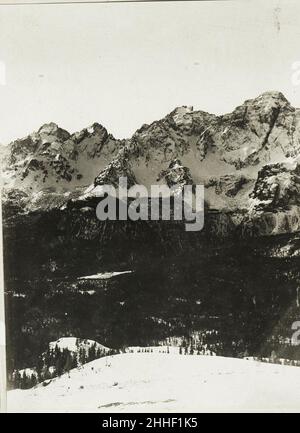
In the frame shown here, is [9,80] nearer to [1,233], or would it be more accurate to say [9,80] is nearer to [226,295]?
[1,233]

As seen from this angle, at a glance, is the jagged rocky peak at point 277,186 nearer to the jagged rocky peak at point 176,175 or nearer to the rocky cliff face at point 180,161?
the rocky cliff face at point 180,161

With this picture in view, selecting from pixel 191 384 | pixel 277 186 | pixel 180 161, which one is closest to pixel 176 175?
pixel 180 161

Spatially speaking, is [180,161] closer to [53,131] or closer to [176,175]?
[176,175]

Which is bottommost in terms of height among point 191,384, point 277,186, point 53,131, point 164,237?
point 191,384

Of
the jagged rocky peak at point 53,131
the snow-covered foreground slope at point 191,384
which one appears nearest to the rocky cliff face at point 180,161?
the jagged rocky peak at point 53,131

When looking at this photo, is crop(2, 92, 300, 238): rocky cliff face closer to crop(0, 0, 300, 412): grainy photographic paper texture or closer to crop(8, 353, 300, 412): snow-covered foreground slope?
crop(0, 0, 300, 412): grainy photographic paper texture

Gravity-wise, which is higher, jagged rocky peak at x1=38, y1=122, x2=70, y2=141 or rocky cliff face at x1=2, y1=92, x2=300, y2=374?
jagged rocky peak at x1=38, y1=122, x2=70, y2=141

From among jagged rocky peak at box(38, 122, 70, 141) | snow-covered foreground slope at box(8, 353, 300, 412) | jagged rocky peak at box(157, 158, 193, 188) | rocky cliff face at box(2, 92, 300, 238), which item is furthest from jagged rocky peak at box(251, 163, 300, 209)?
jagged rocky peak at box(38, 122, 70, 141)

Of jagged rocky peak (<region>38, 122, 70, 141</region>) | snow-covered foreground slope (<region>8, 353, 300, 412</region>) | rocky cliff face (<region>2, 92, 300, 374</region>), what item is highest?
jagged rocky peak (<region>38, 122, 70, 141</region>)
